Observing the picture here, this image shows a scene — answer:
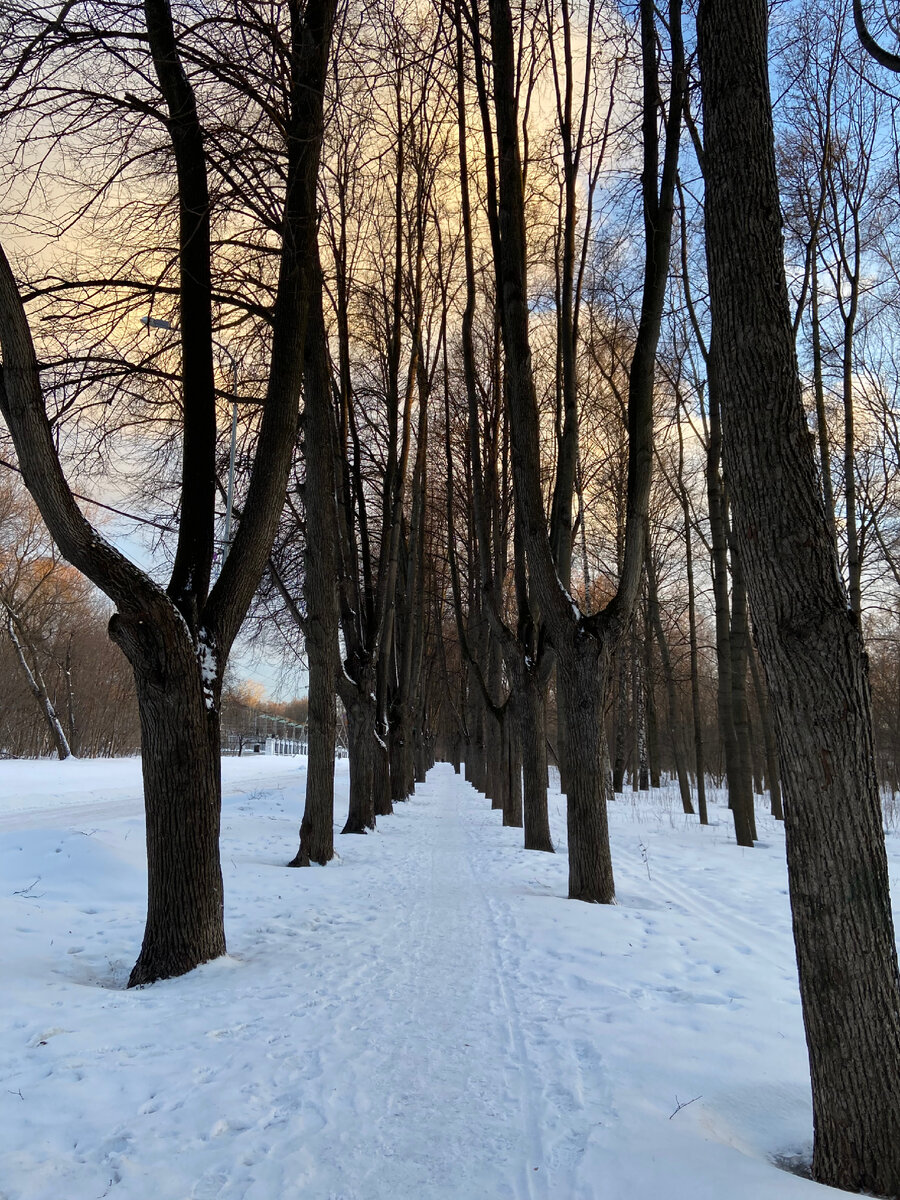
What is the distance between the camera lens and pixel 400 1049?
3418 millimetres

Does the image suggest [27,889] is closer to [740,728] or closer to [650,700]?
[740,728]

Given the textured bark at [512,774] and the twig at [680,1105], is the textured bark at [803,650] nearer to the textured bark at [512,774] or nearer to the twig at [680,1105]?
the twig at [680,1105]

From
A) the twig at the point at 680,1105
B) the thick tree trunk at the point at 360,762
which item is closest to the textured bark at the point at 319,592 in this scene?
the thick tree trunk at the point at 360,762

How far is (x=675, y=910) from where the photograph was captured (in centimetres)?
664

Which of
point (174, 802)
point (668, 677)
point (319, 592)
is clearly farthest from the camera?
point (668, 677)

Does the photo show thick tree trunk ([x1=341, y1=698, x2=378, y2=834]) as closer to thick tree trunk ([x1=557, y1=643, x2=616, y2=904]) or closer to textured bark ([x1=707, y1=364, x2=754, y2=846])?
textured bark ([x1=707, y1=364, x2=754, y2=846])

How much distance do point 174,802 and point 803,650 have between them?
3.87 m

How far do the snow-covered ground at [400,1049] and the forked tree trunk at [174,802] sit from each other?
266 millimetres

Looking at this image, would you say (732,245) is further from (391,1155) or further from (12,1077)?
(12,1077)

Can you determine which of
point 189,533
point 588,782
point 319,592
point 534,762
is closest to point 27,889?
point 189,533

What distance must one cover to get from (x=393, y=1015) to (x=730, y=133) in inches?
176

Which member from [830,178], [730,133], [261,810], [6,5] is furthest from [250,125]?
[261,810]

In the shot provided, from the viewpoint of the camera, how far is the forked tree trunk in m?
4.48

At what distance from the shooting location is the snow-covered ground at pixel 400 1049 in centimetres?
240
